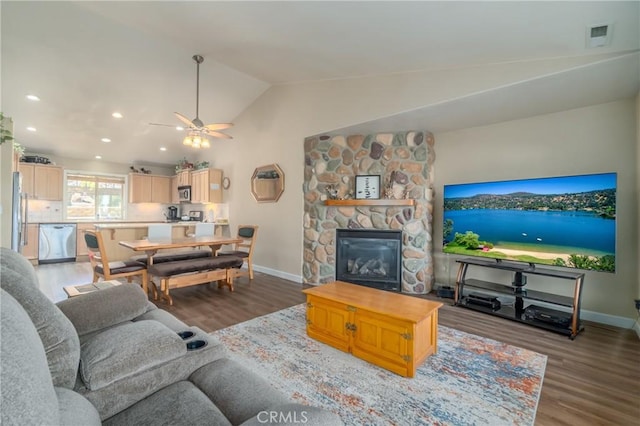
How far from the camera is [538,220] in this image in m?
3.20

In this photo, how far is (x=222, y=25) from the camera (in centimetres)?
317

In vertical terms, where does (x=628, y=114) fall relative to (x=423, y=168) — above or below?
above

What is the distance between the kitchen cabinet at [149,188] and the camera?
756cm

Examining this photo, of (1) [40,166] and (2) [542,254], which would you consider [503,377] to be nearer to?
(2) [542,254]

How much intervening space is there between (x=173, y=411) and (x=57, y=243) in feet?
24.3

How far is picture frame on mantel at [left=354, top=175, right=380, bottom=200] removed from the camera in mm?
4422

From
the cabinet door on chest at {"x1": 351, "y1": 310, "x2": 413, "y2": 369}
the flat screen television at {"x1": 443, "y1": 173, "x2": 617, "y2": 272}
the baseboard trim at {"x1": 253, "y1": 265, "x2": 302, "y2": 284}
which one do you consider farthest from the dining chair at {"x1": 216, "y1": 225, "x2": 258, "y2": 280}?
the flat screen television at {"x1": 443, "y1": 173, "x2": 617, "y2": 272}

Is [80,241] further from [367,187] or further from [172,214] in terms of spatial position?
[367,187]

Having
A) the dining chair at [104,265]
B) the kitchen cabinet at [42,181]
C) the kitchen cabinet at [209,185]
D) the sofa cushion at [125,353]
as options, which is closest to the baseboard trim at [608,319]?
the sofa cushion at [125,353]

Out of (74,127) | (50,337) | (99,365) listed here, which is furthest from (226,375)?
(74,127)

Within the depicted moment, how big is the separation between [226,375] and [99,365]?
0.49 metres

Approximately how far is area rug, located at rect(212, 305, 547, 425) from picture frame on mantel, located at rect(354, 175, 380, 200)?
223cm

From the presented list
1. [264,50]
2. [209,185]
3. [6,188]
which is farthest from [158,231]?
[264,50]

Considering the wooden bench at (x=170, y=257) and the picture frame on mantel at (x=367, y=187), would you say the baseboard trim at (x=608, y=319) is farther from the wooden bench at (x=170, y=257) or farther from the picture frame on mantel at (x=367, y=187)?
the wooden bench at (x=170, y=257)
